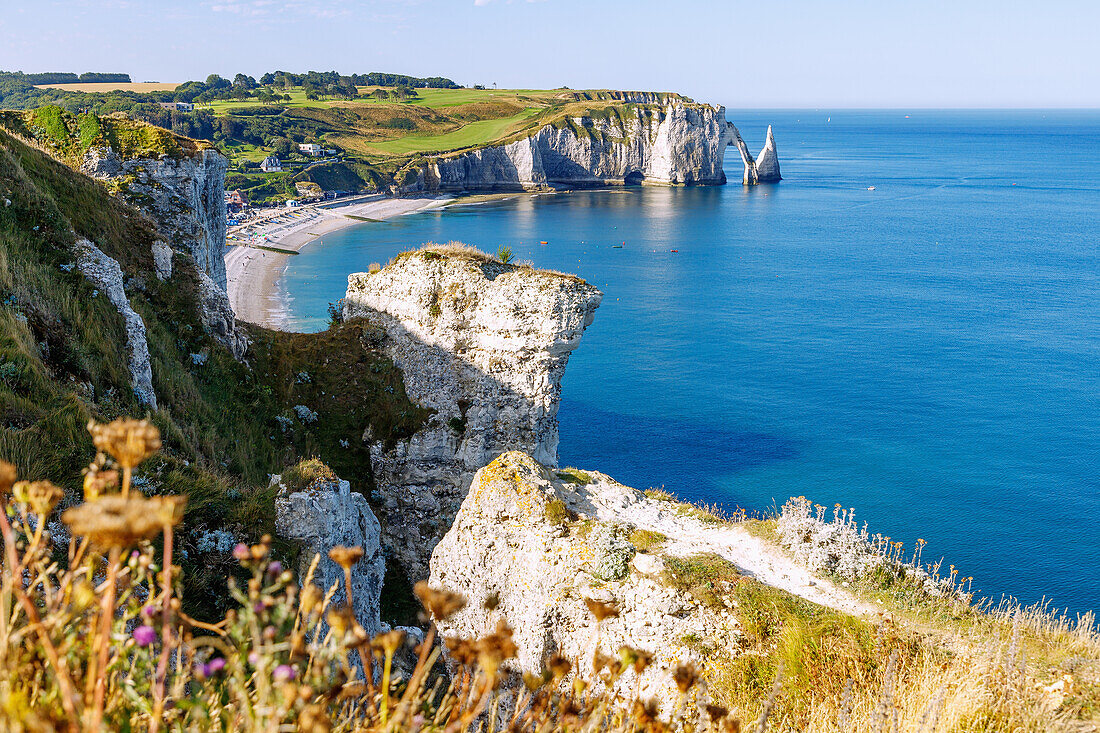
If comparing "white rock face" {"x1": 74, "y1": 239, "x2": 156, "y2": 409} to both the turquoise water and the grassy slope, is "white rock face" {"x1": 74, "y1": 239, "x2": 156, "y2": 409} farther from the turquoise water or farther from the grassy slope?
the turquoise water

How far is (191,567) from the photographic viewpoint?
414 inches

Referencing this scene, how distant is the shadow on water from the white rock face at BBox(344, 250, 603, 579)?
19077mm

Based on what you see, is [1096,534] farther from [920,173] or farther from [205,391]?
[920,173]

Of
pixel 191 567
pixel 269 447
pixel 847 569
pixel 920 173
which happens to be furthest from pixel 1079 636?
pixel 920 173

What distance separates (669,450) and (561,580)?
122ft

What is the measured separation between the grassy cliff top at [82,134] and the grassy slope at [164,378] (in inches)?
206

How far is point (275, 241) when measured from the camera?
387ft

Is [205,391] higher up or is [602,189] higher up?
[602,189]

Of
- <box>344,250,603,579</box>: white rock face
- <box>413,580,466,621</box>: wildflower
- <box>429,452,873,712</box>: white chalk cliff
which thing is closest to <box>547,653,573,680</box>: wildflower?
<box>413,580,466,621</box>: wildflower

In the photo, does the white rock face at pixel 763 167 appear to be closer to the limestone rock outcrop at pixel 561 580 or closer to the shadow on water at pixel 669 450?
the shadow on water at pixel 669 450

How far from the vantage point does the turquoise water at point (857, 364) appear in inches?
1724

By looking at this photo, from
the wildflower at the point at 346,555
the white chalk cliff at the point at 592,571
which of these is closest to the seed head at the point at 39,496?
the wildflower at the point at 346,555

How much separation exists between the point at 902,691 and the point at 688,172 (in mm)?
185217

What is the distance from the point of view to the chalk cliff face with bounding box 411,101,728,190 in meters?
174
